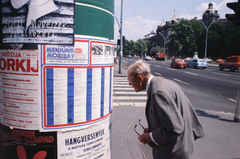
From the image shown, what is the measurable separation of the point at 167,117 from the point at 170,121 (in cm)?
4

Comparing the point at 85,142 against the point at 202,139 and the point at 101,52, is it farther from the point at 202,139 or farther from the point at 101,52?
the point at 202,139

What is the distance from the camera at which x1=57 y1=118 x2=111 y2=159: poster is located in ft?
5.01

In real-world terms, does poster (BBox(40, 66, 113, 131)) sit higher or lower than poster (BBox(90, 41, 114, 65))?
lower

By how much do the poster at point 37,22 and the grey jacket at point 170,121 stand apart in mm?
878

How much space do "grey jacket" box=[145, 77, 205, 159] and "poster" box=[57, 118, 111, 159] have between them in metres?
0.45

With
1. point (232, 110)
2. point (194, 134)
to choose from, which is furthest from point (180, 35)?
point (194, 134)

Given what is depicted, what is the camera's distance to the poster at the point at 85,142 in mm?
1528

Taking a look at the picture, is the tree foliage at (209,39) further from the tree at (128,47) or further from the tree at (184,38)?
the tree at (128,47)

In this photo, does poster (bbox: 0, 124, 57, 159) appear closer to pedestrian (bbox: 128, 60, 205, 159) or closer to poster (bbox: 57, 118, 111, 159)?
poster (bbox: 57, 118, 111, 159)

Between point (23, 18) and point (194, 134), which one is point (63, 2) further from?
point (194, 134)

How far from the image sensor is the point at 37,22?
138 centimetres

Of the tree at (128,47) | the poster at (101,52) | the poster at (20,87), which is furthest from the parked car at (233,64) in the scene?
the tree at (128,47)

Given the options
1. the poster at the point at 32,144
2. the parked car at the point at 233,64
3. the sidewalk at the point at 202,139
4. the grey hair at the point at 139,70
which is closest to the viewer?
the poster at the point at 32,144

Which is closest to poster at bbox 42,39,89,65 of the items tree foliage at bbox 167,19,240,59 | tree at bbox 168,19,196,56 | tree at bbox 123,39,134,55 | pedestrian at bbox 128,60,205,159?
pedestrian at bbox 128,60,205,159
